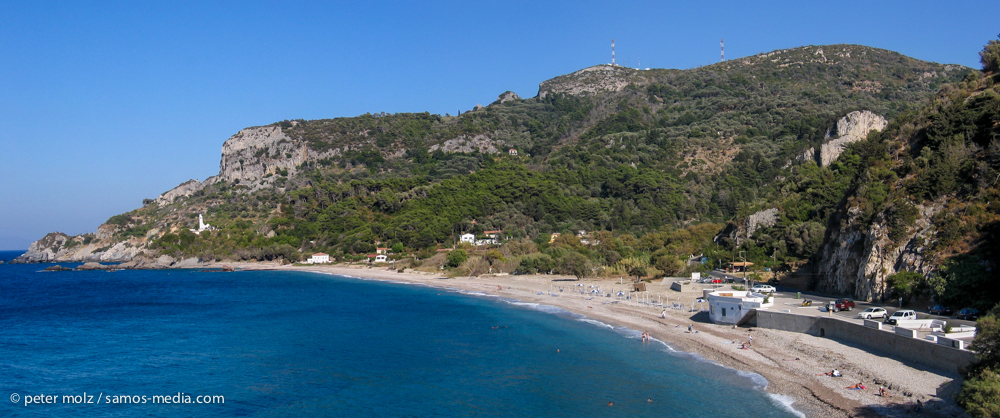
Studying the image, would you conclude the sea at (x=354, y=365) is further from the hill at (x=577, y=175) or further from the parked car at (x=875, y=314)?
the hill at (x=577, y=175)

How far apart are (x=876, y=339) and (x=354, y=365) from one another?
2027cm

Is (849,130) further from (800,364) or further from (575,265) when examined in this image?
(800,364)

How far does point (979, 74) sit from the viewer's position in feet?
121

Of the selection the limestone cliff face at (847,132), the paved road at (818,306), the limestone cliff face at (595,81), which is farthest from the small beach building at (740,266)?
the limestone cliff face at (595,81)

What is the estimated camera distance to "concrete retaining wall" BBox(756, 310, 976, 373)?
1722cm

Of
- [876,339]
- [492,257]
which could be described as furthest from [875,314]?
[492,257]

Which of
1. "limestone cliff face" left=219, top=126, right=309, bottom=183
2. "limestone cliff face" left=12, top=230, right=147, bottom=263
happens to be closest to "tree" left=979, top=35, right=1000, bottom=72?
"limestone cliff face" left=12, top=230, right=147, bottom=263

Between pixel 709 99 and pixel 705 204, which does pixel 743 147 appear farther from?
pixel 709 99

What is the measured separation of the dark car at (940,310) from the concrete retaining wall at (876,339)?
3.49 metres

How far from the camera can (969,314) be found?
21.1 metres

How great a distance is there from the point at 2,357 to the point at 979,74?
57.2 m

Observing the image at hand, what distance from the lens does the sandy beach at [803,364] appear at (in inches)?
644

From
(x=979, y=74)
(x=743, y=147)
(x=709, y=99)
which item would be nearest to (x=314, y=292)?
(x=979, y=74)

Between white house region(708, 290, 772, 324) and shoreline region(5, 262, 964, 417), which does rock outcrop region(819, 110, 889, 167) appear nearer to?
shoreline region(5, 262, 964, 417)
